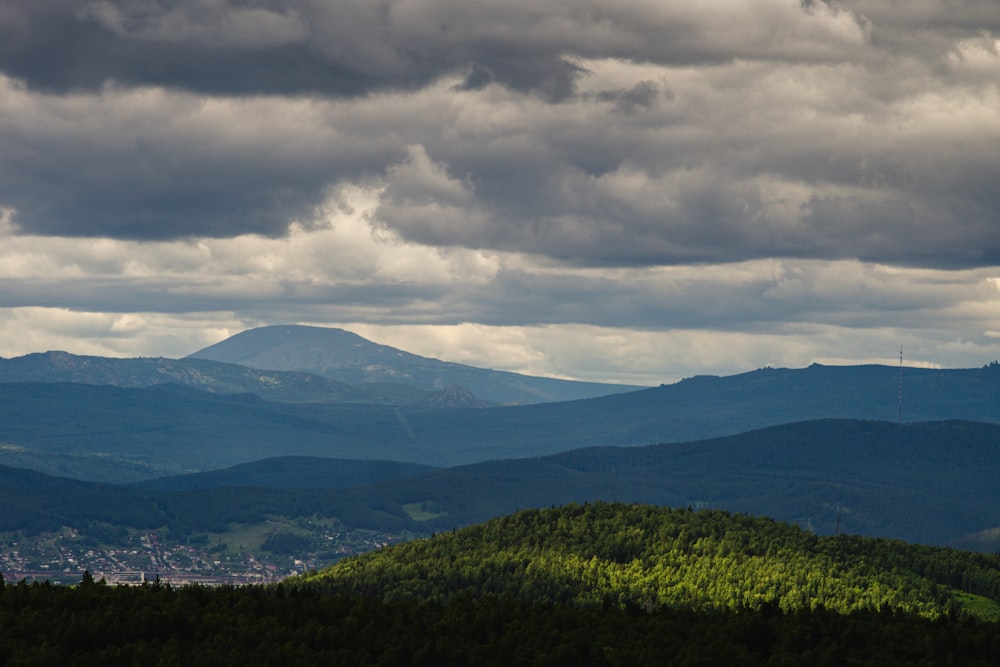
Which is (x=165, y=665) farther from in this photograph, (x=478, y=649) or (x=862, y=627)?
(x=862, y=627)

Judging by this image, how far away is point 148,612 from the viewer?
590 feet

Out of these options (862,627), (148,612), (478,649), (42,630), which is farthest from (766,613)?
(42,630)

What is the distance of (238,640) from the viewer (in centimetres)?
17125

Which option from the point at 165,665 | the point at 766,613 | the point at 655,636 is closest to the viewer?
the point at 165,665

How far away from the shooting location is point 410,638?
172m

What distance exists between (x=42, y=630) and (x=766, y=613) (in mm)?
96523

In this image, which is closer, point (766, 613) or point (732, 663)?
point (732, 663)

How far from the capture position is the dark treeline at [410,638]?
16088 centimetres

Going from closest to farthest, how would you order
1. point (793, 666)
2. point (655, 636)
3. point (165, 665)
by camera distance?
point (165, 665)
point (793, 666)
point (655, 636)

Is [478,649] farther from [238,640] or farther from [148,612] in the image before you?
[148,612]

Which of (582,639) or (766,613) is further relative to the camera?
(766,613)

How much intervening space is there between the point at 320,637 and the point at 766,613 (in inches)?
2520

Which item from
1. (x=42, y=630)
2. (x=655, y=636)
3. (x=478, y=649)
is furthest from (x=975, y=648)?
(x=42, y=630)

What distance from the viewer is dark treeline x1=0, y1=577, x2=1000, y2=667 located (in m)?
161
